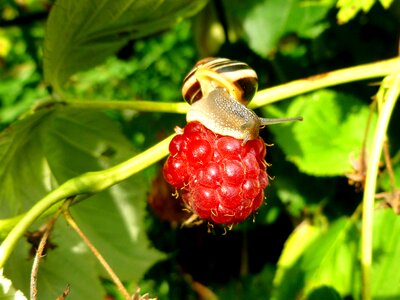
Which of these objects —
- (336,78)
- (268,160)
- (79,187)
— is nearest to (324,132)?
(268,160)

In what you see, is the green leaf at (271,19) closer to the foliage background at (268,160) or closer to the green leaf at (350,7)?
the foliage background at (268,160)

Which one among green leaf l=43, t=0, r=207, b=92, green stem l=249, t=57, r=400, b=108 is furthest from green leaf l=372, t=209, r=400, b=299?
green leaf l=43, t=0, r=207, b=92

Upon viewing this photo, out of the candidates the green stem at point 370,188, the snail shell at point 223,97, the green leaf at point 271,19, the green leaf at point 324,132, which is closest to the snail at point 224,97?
the snail shell at point 223,97

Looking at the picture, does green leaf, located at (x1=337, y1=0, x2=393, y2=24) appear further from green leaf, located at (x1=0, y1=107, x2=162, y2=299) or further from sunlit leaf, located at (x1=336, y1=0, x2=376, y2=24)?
green leaf, located at (x1=0, y1=107, x2=162, y2=299)

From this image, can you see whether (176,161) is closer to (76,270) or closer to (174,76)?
(76,270)

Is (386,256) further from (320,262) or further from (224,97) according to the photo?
(224,97)

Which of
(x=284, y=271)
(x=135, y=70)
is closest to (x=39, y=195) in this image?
(x=284, y=271)
